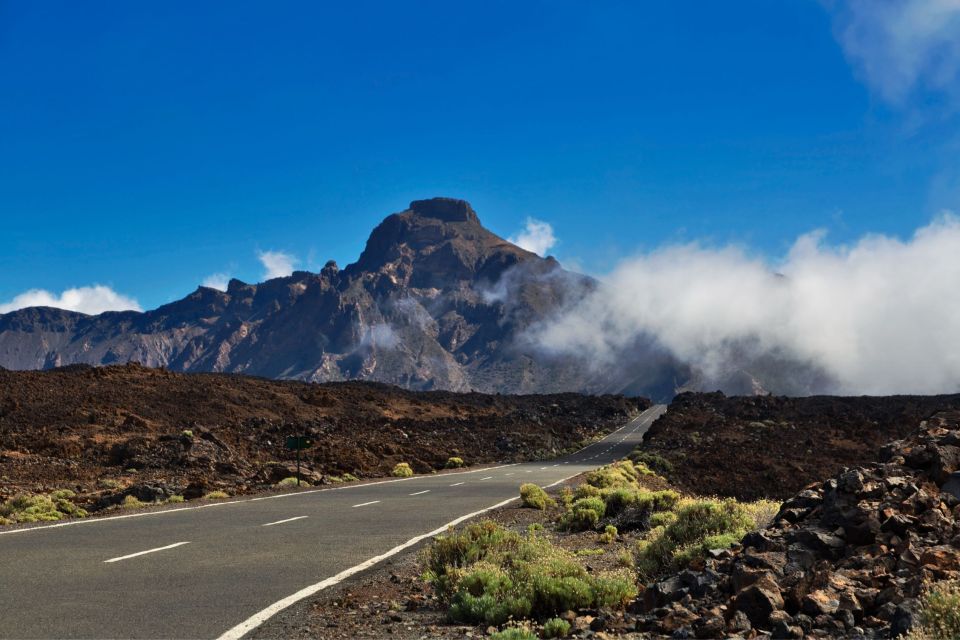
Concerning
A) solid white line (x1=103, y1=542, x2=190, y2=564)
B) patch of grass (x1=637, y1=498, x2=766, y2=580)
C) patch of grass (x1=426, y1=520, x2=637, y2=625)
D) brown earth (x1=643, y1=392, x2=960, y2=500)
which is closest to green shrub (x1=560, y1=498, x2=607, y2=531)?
patch of grass (x1=637, y1=498, x2=766, y2=580)

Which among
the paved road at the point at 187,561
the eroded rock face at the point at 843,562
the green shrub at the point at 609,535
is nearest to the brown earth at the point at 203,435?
the paved road at the point at 187,561

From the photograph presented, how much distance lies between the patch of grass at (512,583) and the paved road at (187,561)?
1591 mm

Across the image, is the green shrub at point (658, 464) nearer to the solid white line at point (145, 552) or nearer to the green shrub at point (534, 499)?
the green shrub at point (534, 499)

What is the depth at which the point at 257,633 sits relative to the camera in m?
6.93

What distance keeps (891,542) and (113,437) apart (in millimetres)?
43885

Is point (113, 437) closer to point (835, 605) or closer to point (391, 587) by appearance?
point (391, 587)

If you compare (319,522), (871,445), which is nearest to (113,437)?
(319,522)

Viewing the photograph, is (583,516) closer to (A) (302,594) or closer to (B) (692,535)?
(B) (692,535)

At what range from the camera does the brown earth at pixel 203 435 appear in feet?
101

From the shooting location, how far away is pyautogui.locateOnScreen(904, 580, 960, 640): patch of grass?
507cm

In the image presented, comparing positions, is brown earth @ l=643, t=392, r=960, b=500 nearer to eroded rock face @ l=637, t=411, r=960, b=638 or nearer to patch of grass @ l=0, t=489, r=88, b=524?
patch of grass @ l=0, t=489, r=88, b=524

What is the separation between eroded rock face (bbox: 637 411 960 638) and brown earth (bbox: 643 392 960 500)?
25203 mm

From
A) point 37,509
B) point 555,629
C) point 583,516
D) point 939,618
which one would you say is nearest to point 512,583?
point 555,629

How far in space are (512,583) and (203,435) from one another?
35344 mm
